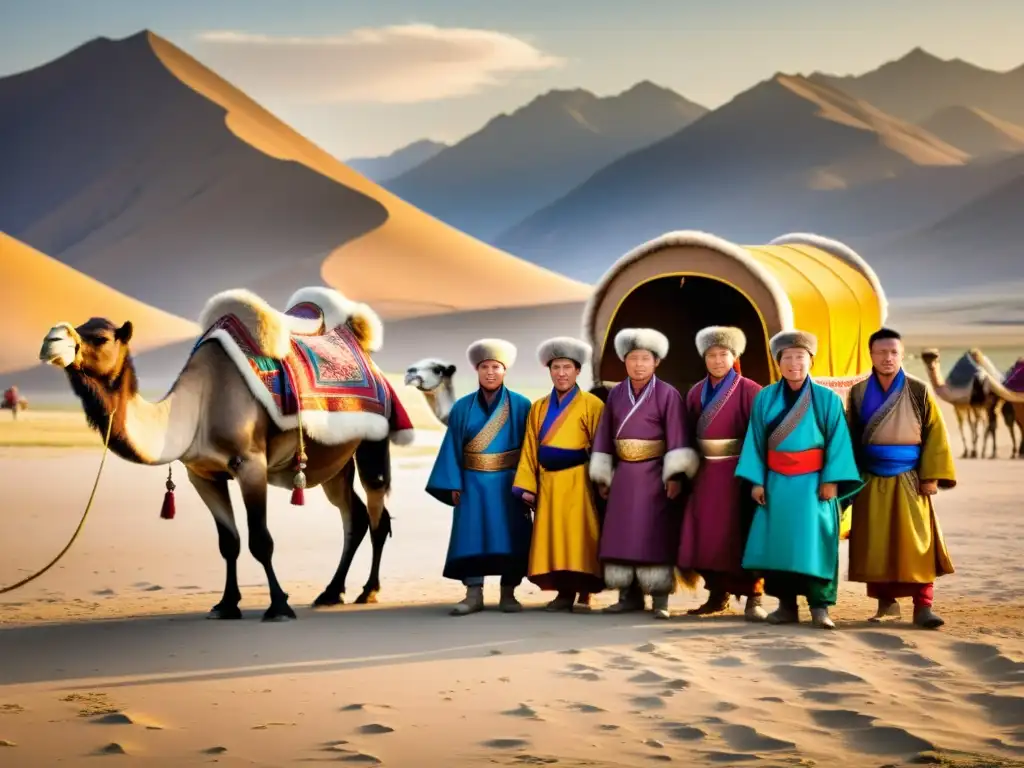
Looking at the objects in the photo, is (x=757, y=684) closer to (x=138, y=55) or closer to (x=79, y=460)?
(x=79, y=460)

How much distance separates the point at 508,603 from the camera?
8.03 metres

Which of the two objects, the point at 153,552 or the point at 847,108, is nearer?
the point at 153,552

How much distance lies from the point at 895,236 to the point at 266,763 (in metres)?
112

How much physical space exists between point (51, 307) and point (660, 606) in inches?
1954

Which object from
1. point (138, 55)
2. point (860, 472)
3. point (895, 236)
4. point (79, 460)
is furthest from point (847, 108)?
point (860, 472)

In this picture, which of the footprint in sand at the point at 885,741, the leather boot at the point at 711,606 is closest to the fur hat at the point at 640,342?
the leather boot at the point at 711,606

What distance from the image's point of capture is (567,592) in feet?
26.5

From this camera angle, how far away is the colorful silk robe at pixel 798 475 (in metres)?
7.36

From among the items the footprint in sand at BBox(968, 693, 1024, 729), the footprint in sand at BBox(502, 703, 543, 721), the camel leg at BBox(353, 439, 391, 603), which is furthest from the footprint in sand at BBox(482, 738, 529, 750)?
the camel leg at BBox(353, 439, 391, 603)

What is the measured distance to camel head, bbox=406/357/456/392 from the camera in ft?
30.3

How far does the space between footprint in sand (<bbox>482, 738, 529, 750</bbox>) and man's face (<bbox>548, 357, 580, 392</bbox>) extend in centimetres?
298

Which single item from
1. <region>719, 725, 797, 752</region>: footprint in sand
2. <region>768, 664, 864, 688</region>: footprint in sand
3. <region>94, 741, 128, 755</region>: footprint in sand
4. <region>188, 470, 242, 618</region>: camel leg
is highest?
<region>188, 470, 242, 618</region>: camel leg

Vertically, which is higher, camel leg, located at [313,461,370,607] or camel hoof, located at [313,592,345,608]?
camel leg, located at [313,461,370,607]

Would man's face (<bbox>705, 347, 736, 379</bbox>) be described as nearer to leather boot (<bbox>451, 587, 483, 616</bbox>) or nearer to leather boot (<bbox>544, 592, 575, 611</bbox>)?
leather boot (<bbox>544, 592, 575, 611</bbox>)
